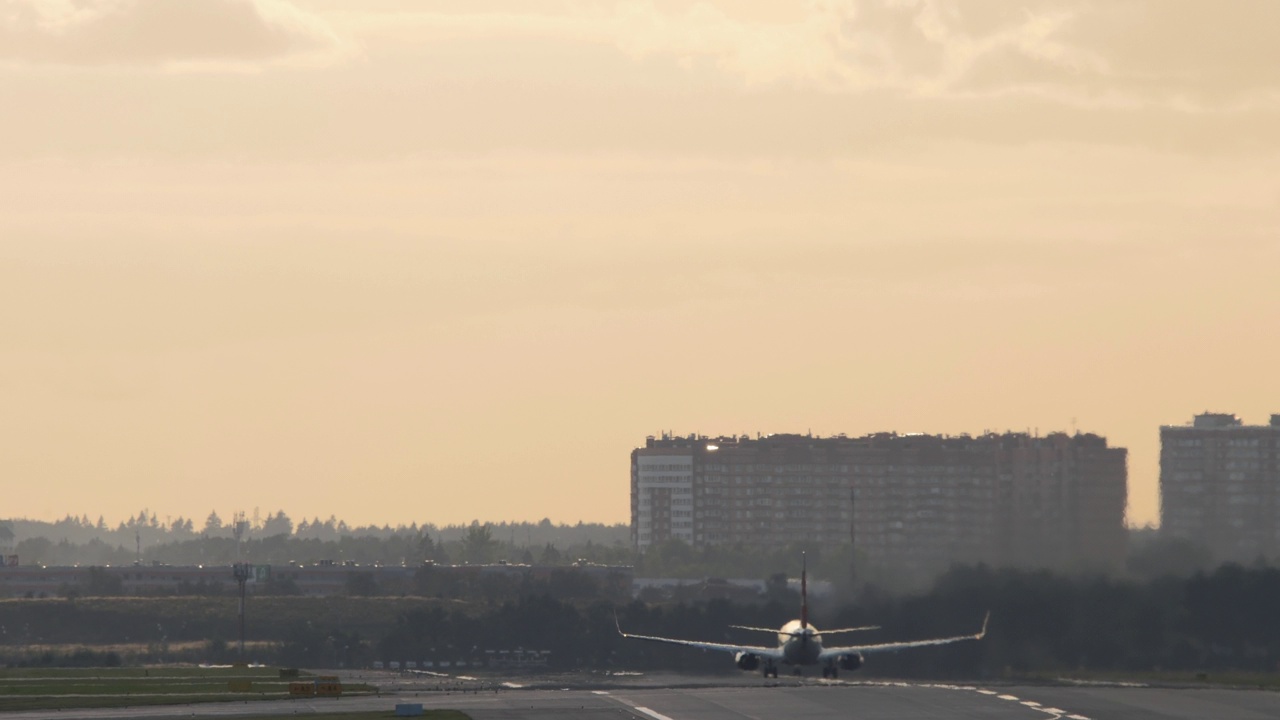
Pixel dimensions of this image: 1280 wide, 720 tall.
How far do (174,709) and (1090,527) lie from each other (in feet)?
281

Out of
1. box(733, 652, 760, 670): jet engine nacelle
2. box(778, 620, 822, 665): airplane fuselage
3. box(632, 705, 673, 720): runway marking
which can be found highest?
box(778, 620, 822, 665): airplane fuselage

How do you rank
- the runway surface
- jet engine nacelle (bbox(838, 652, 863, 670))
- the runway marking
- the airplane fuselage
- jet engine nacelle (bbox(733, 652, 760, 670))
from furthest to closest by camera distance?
jet engine nacelle (bbox(733, 652, 760, 670)) → jet engine nacelle (bbox(838, 652, 863, 670)) → the airplane fuselage → the runway surface → the runway marking

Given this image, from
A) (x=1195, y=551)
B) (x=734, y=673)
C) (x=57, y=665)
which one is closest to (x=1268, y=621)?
(x=1195, y=551)

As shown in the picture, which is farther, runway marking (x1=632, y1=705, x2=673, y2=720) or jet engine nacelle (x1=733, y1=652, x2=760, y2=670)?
jet engine nacelle (x1=733, y1=652, x2=760, y2=670)

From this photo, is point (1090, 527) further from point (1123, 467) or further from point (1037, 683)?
point (1037, 683)

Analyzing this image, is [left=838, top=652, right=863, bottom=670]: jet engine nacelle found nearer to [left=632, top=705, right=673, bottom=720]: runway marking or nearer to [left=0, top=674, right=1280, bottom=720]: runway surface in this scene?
[left=0, top=674, right=1280, bottom=720]: runway surface

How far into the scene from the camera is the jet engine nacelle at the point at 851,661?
146000mm

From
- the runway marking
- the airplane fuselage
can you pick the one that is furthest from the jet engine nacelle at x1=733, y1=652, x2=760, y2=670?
the runway marking

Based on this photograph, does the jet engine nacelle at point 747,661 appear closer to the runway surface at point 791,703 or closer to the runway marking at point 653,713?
the runway surface at point 791,703

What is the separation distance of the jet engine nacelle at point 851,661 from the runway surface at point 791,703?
18.8 ft

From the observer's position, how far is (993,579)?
557 ft

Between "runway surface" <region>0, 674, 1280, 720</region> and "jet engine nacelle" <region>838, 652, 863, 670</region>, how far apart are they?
226 inches

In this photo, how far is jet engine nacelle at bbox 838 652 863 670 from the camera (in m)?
146

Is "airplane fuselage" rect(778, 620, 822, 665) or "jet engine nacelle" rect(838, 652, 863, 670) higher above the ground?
"airplane fuselage" rect(778, 620, 822, 665)
